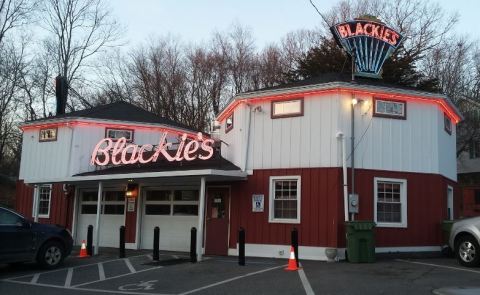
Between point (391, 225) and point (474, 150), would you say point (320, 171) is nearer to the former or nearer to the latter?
point (391, 225)

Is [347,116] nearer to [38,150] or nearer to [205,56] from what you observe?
[38,150]

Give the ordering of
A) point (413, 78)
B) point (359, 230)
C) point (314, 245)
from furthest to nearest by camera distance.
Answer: point (413, 78), point (314, 245), point (359, 230)

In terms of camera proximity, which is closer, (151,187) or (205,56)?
(151,187)

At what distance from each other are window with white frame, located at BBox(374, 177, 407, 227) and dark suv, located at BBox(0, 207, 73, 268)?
8.99 meters

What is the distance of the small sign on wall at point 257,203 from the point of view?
15.5m

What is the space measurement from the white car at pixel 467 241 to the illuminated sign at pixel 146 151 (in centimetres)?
745

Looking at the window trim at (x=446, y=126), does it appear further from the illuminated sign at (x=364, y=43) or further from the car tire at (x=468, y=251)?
the car tire at (x=468, y=251)

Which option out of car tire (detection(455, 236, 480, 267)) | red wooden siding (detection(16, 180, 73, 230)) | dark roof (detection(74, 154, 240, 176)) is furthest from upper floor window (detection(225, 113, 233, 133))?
car tire (detection(455, 236, 480, 267))

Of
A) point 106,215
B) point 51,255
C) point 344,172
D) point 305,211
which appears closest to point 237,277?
point 305,211

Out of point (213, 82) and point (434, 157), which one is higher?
point (213, 82)

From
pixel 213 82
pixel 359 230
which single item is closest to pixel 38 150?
pixel 359 230

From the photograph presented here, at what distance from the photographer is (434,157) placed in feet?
51.2

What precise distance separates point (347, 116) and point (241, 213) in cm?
446

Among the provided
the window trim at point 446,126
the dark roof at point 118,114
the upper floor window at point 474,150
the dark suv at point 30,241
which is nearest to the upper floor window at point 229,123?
the dark roof at point 118,114
